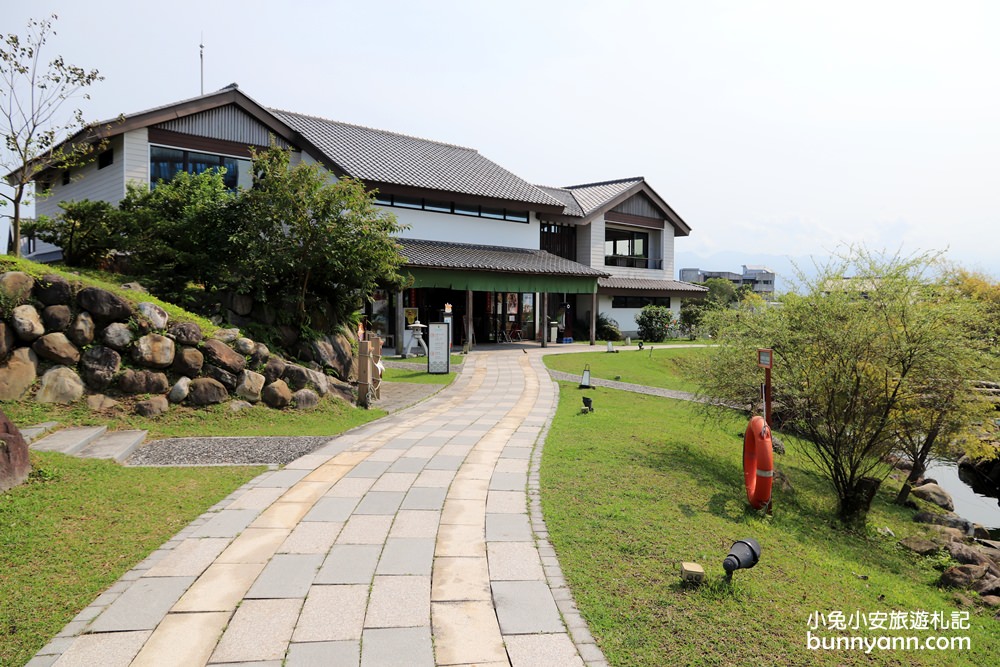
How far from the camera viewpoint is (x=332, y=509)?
6027 mm

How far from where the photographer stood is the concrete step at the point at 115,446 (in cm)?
725

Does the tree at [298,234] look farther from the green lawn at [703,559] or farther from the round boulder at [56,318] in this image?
the green lawn at [703,559]

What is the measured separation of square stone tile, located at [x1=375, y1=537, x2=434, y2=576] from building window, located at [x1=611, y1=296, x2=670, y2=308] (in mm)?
27205

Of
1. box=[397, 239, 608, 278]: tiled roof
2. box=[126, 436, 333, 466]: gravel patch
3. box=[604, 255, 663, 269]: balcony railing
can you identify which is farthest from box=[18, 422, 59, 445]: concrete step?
box=[604, 255, 663, 269]: balcony railing

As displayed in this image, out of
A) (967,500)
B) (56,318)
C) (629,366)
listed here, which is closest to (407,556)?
(56,318)

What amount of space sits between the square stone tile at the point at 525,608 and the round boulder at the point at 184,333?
25.1 ft

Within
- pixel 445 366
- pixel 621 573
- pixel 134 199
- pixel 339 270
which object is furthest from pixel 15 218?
pixel 621 573

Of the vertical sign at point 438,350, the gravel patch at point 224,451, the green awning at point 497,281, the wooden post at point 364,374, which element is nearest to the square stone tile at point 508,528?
the gravel patch at point 224,451

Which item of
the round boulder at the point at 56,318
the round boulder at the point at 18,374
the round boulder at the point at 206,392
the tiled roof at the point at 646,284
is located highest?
the tiled roof at the point at 646,284

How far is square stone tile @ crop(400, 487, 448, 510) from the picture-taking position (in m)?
6.19

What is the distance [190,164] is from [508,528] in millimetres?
17511

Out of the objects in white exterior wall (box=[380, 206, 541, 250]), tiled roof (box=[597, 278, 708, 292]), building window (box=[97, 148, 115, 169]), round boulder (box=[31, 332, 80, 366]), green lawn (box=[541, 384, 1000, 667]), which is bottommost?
green lawn (box=[541, 384, 1000, 667])

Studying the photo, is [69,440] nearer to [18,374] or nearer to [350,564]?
[18,374]

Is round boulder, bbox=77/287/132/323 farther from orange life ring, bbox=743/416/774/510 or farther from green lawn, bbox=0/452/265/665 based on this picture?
orange life ring, bbox=743/416/774/510
